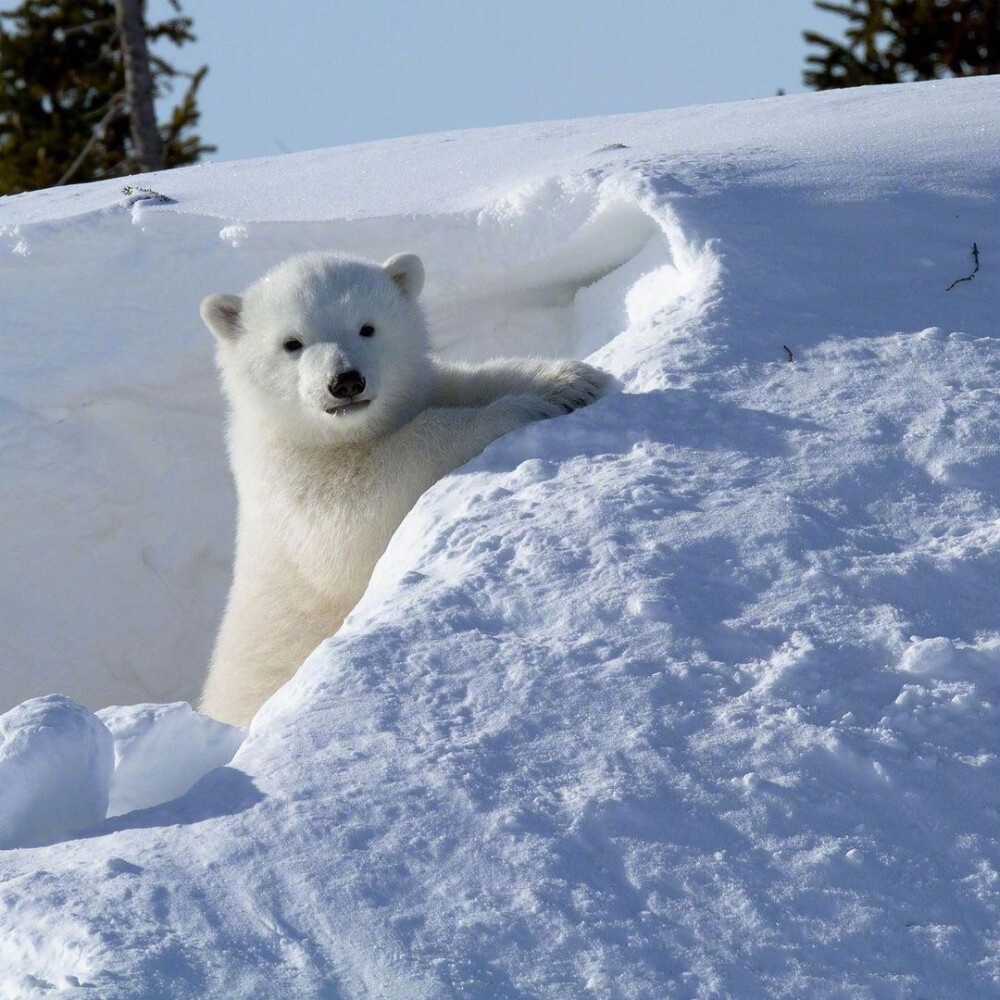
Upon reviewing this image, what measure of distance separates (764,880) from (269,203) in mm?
4382

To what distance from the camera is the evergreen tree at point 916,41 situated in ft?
59.5

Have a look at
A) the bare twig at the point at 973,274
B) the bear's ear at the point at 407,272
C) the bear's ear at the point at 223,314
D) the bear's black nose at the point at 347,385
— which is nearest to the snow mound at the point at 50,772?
the bear's black nose at the point at 347,385

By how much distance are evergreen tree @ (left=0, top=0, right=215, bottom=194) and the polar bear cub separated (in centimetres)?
1442

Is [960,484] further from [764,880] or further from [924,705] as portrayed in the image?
[764,880]

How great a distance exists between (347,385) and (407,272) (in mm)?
825

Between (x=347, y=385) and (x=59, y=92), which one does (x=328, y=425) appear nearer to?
(x=347, y=385)

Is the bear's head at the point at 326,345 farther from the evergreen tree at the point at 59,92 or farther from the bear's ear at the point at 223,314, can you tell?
the evergreen tree at the point at 59,92

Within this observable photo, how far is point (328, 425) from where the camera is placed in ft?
15.5

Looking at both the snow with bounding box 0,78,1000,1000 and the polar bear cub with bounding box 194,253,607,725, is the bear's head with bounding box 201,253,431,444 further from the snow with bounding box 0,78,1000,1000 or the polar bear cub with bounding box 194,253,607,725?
the snow with bounding box 0,78,1000,1000

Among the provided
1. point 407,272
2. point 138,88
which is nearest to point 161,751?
point 407,272

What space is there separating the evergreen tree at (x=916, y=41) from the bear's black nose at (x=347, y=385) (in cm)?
1532

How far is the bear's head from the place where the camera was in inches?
182

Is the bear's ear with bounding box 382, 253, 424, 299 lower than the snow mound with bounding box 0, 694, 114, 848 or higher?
higher

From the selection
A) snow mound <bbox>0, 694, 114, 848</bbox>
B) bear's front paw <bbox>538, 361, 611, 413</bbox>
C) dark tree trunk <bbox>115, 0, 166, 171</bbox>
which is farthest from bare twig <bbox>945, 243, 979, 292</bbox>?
dark tree trunk <bbox>115, 0, 166, 171</bbox>
